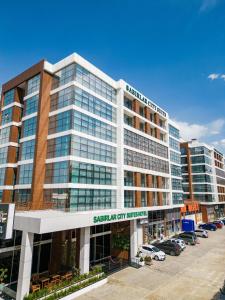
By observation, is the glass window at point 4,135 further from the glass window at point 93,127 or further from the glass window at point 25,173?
the glass window at point 93,127

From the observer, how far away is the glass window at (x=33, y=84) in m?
34.8

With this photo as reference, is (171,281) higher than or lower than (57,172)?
lower

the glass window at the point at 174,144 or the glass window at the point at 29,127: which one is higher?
the glass window at the point at 174,144

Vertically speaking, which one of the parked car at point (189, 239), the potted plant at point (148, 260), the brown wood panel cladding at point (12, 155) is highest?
the brown wood panel cladding at point (12, 155)

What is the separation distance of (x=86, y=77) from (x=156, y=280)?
2734 centimetres

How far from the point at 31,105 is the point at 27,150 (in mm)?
7001

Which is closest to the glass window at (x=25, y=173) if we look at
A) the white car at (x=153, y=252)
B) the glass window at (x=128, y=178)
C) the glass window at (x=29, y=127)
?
the glass window at (x=29, y=127)

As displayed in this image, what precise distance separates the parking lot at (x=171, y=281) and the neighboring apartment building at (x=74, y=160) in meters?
3.44

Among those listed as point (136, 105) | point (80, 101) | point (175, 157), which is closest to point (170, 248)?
point (136, 105)

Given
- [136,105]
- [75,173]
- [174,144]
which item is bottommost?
[75,173]

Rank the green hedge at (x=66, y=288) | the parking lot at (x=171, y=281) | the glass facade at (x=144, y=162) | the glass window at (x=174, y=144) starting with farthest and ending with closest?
the glass window at (x=174, y=144)
the glass facade at (x=144, y=162)
the parking lot at (x=171, y=281)
the green hedge at (x=66, y=288)

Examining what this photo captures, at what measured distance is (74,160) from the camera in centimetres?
2919

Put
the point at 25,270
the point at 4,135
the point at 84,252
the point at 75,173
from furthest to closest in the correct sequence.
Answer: the point at 4,135
the point at 75,173
the point at 84,252
the point at 25,270

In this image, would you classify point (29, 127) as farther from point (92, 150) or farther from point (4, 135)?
point (92, 150)
